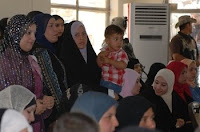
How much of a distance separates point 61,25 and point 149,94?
102 cm

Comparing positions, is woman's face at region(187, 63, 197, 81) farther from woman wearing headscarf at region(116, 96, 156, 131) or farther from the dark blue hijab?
woman wearing headscarf at region(116, 96, 156, 131)

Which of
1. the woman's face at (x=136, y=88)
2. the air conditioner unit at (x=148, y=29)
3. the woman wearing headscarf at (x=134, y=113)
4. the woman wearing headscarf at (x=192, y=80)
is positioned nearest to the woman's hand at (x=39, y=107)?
the woman wearing headscarf at (x=134, y=113)

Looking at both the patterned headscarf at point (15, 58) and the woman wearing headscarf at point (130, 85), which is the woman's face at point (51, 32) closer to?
the patterned headscarf at point (15, 58)

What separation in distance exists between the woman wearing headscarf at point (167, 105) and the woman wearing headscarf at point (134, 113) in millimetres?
948

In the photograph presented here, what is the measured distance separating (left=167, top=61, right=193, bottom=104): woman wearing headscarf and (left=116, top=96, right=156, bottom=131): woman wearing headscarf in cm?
160

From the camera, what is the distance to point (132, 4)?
7.07 meters

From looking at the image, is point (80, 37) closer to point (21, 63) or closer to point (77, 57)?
point (77, 57)

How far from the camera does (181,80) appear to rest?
177 inches

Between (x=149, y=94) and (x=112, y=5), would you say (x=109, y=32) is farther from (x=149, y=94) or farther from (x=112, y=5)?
(x=112, y=5)

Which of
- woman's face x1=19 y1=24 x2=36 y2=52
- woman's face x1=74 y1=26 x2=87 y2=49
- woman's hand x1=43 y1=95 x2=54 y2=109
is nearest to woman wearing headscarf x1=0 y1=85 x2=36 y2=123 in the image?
woman's hand x1=43 y1=95 x2=54 y2=109

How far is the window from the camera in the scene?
7027 millimetres

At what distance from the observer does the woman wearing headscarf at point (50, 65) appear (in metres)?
3.26

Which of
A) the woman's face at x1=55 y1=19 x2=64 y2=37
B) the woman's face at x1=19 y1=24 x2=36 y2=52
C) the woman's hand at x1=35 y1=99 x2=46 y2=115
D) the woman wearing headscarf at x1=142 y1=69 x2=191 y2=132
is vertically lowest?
the woman wearing headscarf at x1=142 y1=69 x2=191 y2=132

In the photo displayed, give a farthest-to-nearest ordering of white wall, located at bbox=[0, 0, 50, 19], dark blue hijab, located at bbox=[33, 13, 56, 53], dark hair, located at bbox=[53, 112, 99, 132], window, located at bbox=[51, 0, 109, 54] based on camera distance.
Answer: window, located at bbox=[51, 0, 109, 54] → white wall, located at bbox=[0, 0, 50, 19] → dark blue hijab, located at bbox=[33, 13, 56, 53] → dark hair, located at bbox=[53, 112, 99, 132]
